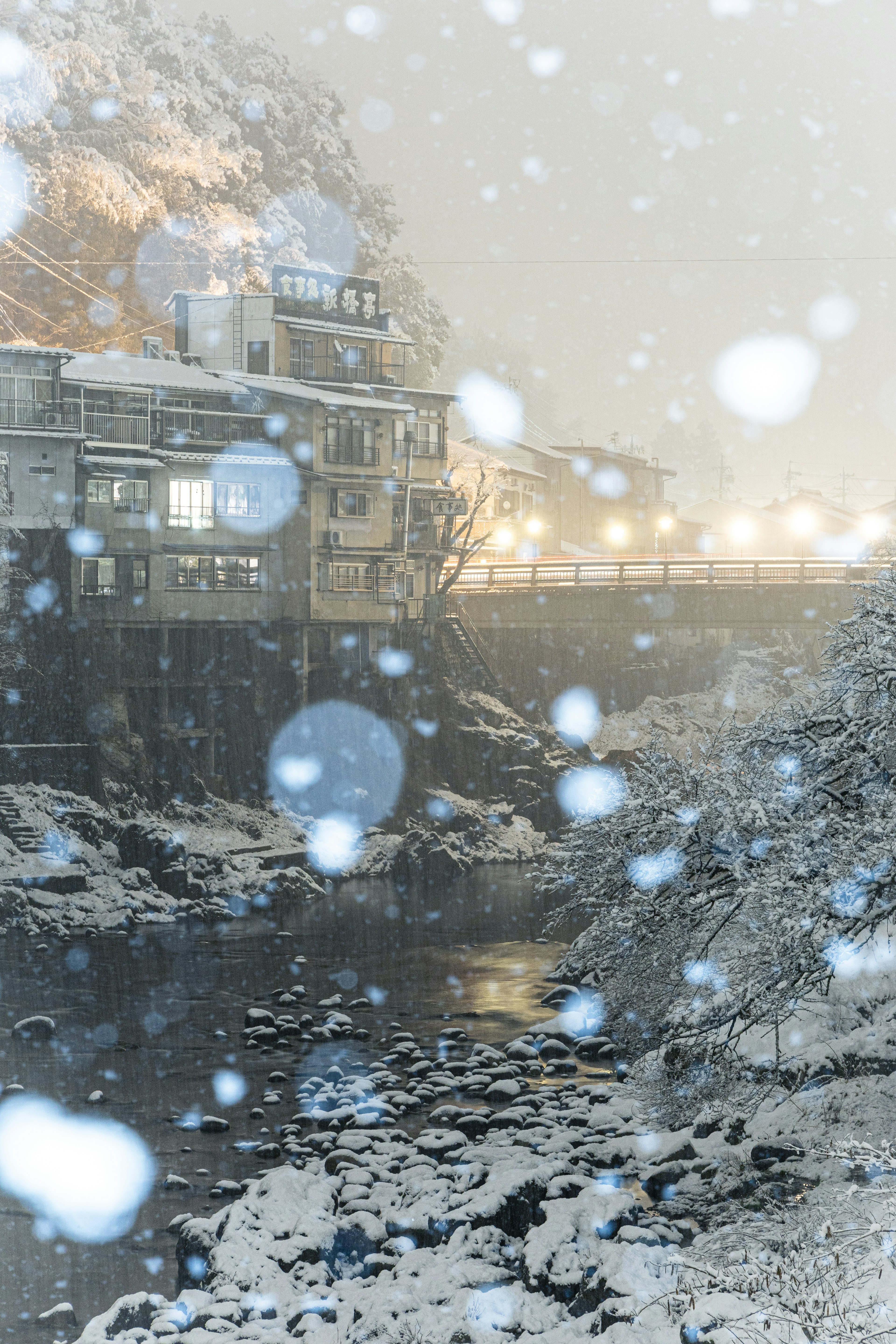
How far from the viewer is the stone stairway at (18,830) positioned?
2947 centimetres

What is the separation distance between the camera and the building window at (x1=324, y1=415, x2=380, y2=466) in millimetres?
41281

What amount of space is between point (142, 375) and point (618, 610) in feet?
67.4

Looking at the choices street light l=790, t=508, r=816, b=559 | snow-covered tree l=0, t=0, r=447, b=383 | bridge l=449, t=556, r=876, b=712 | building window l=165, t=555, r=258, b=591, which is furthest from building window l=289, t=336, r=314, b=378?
street light l=790, t=508, r=816, b=559

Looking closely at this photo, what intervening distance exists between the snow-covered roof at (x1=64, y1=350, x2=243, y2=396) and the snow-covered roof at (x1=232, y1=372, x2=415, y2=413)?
0.94 m

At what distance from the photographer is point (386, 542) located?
4294cm

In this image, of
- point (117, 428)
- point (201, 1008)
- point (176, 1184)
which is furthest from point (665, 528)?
point (176, 1184)

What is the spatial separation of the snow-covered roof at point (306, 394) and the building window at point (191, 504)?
4.28 metres

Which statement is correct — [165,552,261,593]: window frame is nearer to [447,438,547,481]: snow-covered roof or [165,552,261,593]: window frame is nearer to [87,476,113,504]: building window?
[87,476,113,504]: building window

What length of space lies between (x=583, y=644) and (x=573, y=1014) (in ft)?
96.3

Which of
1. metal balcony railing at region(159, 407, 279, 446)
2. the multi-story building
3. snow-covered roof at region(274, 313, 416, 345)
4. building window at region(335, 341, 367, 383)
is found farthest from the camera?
building window at region(335, 341, 367, 383)

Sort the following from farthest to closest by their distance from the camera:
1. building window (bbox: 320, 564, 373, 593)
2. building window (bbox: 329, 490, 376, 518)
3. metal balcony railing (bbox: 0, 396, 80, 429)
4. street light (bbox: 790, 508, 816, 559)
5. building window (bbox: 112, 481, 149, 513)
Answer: street light (bbox: 790, 508, 816, 559), building window (bbox: 329, 490, 376, 518), building window (bbox: 320, 564, 373, 593), building window (bbox: 112, 481, 149, 513), metal balcony railing (bbox: 0, 396, 80, 429)

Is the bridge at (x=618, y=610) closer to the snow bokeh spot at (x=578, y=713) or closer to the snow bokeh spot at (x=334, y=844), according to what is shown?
the snow bokeh spot at (x=578, y=713)

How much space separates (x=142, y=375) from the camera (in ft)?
127

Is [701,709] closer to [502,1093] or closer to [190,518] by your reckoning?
[190,518]
